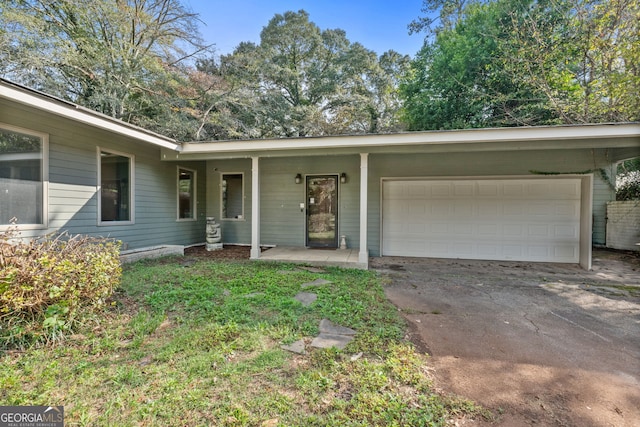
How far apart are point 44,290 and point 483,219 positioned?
7.21 m

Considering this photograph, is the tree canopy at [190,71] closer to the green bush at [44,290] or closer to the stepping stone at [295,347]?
the green bush at [44,290]

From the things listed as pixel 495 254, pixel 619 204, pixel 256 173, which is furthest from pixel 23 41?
pixel 619 204

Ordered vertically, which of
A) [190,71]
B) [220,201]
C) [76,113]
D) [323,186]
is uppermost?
[190,71]

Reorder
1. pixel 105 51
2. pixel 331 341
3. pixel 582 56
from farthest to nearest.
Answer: pixel 105 51, pixel 582 56, pixel 331 341

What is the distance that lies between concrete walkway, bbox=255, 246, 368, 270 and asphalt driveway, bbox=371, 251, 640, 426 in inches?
32.9

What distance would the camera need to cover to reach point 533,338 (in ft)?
8.80

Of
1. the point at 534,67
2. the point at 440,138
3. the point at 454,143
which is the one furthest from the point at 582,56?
the point at 440,138

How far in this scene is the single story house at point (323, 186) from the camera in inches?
169

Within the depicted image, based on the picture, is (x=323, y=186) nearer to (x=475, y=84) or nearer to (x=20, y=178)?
(x=20, y=178)

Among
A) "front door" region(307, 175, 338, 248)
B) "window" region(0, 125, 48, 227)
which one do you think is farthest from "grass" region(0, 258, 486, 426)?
"front door" region(307, 175, 338, 248)

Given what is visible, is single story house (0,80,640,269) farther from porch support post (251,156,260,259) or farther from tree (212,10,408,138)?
tree (212,10,408,138)

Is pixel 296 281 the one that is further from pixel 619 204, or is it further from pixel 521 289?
pixel 619 204

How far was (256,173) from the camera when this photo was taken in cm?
584

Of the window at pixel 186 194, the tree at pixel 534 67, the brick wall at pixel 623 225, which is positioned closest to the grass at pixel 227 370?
the window at pixel 186 194
